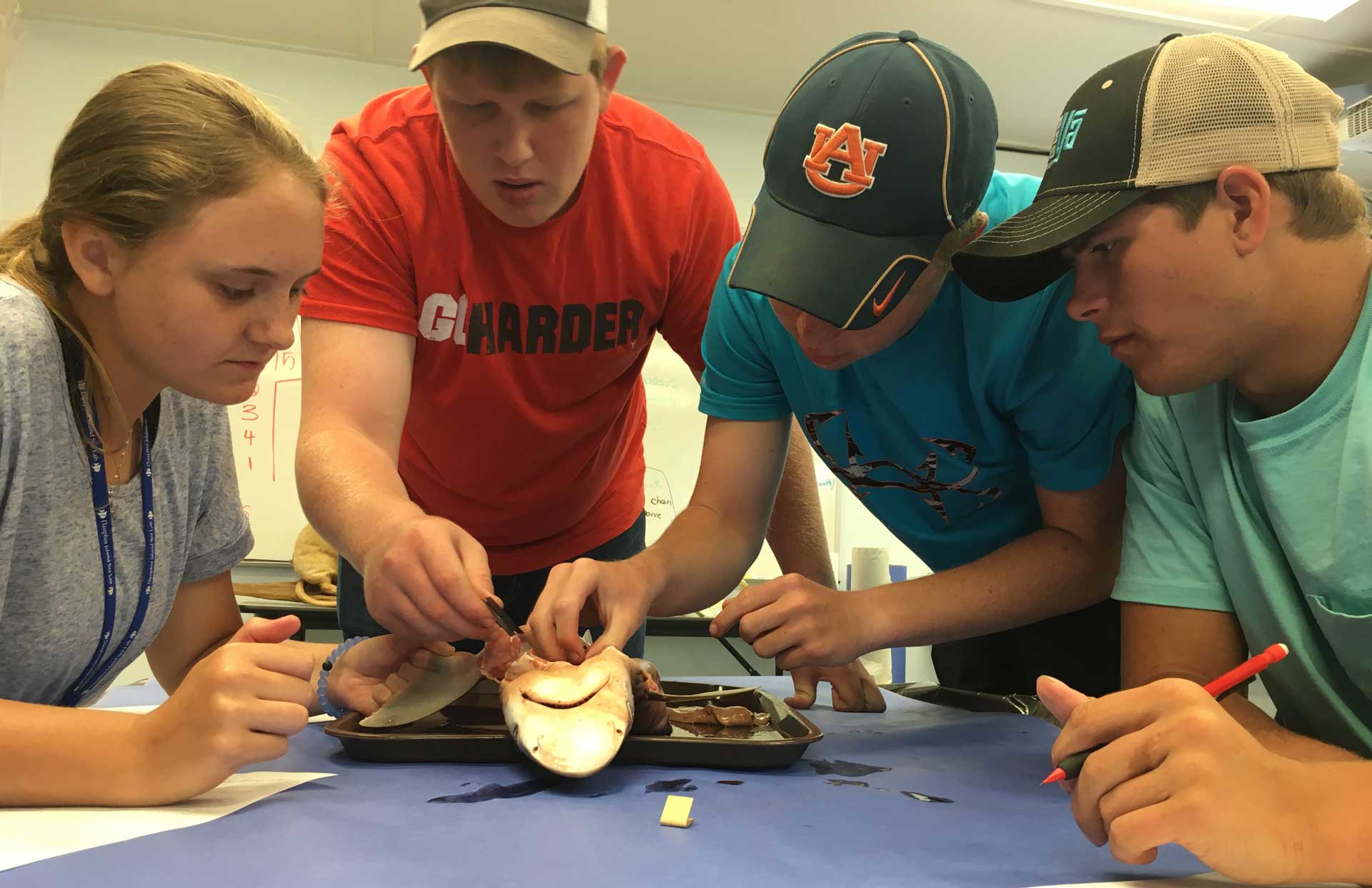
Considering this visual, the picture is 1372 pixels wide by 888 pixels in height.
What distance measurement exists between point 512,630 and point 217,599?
1.78 ft

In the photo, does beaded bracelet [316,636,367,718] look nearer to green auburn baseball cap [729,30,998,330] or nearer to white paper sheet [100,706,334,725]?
white paper sheet [100,706,334,725]

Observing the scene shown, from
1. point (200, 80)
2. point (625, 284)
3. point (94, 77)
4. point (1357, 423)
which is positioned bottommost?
point (1357, 423)

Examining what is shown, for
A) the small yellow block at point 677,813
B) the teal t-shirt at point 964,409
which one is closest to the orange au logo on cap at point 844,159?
the teal t-shirt at point 964,409

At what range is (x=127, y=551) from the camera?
1227mm

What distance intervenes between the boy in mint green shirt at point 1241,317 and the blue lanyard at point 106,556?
103 centimetres

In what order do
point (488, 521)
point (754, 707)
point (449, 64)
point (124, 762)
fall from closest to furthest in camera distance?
point (124, 762) → point (449, 64) → point (754, 707) → point (488, 521)

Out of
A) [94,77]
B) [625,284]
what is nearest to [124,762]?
[625,284]

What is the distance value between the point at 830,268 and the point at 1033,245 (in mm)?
232

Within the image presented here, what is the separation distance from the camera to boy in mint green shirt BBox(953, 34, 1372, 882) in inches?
41.1

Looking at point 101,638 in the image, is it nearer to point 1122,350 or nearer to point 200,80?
point 200,80

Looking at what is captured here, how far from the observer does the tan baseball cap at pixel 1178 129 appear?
41.1 inches

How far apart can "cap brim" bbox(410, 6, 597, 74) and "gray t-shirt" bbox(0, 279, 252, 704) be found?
55 centimetres

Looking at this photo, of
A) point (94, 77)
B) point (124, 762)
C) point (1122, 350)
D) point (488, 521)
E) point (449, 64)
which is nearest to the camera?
point (124, 762)

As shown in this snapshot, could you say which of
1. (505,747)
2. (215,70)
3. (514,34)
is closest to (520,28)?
(514,34)
